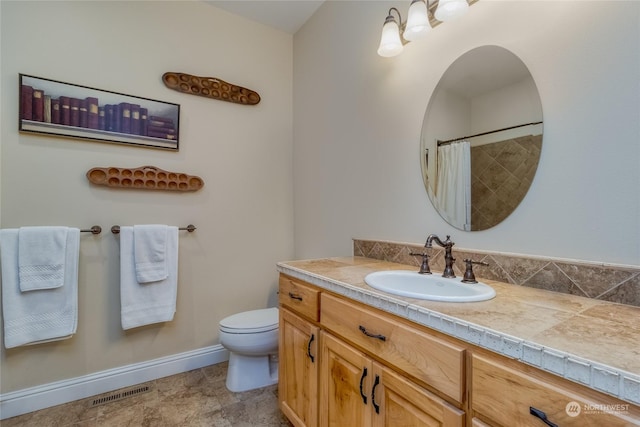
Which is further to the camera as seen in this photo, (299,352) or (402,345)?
(299,352)

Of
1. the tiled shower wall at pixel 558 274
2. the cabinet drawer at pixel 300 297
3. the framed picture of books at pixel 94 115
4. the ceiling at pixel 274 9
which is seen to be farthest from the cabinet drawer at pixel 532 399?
the ceiling at pixel 274 9

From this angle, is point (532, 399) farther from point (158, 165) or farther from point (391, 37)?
point (158, 165)

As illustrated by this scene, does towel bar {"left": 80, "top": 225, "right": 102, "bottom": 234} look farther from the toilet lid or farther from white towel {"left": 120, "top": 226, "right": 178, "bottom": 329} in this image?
the toilet lid

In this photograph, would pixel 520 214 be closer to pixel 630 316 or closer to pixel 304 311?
pixel 630 316

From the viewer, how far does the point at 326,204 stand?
2.20 m

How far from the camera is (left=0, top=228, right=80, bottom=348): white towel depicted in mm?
1590

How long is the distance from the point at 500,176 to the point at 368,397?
975 mm

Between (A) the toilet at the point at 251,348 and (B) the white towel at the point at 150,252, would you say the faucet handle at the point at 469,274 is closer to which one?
(A) the toilet at the point at 251,348

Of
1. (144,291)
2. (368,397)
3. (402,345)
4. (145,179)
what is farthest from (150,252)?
(402,345)

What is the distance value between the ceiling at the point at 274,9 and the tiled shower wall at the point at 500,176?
1800 millimetres

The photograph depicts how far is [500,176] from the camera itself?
119cm

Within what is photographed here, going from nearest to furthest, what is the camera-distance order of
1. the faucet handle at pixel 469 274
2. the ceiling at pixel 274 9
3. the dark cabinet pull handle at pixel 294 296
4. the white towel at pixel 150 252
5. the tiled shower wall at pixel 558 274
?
the tiled shower wall at pixel 558 274
the faucet handle at pixel 469 274
the dark cabinet pull handle at pixel 294 296
the white towel at pixel 150 252
the ceiling at pixel 274 9

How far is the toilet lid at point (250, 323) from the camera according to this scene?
1794mm

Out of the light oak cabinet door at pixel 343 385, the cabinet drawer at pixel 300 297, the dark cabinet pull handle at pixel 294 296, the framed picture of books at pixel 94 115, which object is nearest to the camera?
the light oak cabinet door at pixel 343 385
